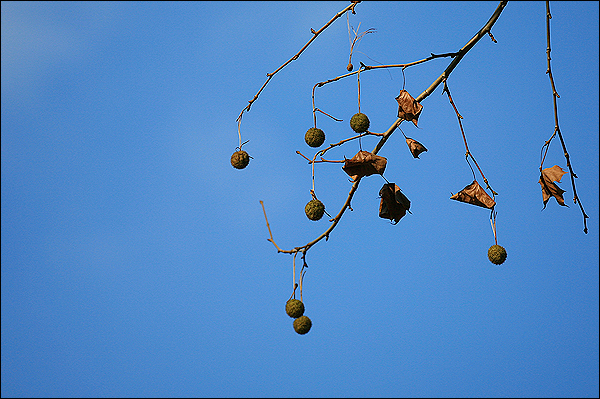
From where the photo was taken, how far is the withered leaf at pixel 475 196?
1.48 metres

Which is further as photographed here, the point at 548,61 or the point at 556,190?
the point at 556,190

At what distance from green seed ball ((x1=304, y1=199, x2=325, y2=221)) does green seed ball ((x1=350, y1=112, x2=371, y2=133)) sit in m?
0.21

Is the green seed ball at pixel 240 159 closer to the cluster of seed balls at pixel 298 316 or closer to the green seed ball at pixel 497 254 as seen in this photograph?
the cluster of seed balls at pixel 298 316

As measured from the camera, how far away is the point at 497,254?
1558mm

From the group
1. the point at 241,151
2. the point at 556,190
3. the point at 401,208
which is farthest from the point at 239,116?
the point at 556,190

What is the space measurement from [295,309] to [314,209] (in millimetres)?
295

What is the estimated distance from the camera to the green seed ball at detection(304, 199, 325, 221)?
4.74ft

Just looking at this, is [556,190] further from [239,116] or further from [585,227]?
[239,116]

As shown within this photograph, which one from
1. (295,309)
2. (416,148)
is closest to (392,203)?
(416,148)

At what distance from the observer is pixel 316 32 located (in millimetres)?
1458

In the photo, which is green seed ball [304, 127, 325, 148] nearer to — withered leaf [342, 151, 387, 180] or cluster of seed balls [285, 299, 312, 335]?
withered leaf [342, 151, 387, 180]

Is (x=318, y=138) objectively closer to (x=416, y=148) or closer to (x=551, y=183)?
(x=416, y=148)

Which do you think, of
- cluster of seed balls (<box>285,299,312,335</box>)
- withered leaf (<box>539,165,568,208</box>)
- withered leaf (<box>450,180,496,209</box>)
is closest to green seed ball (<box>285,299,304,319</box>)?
cluster of seed balls (<box>285,299,312,335</box>)

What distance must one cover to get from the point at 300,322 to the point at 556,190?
84 centimetres
